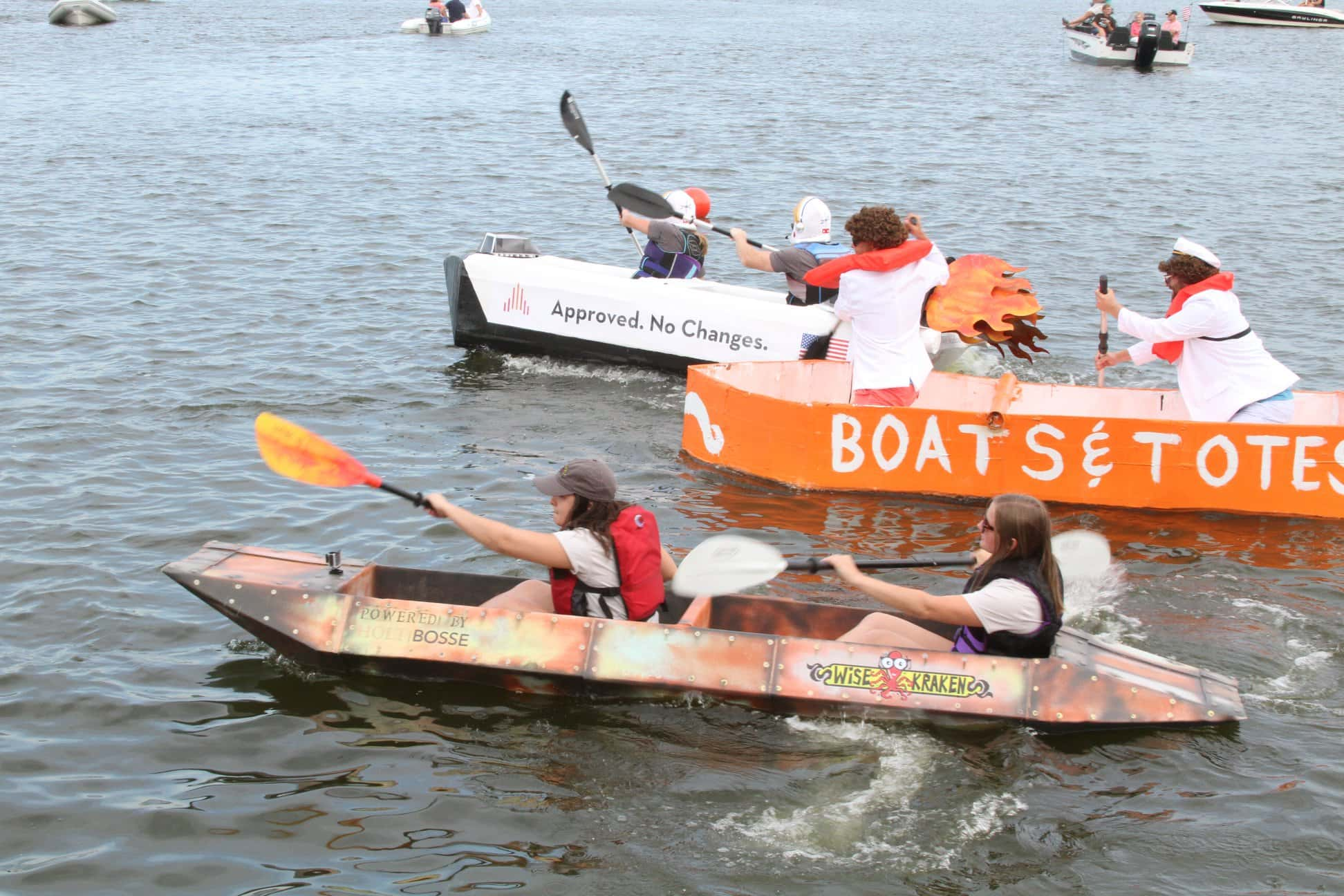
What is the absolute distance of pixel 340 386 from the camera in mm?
13242

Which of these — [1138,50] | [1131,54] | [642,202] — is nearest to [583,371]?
[642,202]

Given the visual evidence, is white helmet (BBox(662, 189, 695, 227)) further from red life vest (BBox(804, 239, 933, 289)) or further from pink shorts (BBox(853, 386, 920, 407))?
pink shorts (BBox(853, 386, 920, 407))

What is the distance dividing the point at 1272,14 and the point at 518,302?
55.2m

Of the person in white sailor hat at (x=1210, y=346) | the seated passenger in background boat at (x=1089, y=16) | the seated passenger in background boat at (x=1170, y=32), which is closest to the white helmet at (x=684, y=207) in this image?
the person in white sailor hat at (x=1210, y=346)

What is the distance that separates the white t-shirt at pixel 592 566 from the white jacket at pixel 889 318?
12.5ft

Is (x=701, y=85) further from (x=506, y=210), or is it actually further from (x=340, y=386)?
(x=340, y=386)

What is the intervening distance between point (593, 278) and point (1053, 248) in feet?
30.0

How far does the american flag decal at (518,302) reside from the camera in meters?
13.6

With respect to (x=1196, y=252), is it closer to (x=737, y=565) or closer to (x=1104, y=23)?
(x=737, y=565)

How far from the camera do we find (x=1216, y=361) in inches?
386

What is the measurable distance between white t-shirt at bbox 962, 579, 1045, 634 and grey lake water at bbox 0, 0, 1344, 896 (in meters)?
0.65

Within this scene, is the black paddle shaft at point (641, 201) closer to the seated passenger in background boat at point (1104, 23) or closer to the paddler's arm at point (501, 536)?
the paddler's arm at point (501, 536)

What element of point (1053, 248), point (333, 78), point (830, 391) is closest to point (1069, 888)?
point (830, 391)

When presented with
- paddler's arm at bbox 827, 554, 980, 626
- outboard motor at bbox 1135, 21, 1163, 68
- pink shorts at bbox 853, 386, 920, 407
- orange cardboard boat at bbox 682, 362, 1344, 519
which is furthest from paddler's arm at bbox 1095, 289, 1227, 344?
outboard motor at bbox 1135, 21, 1163, 68
